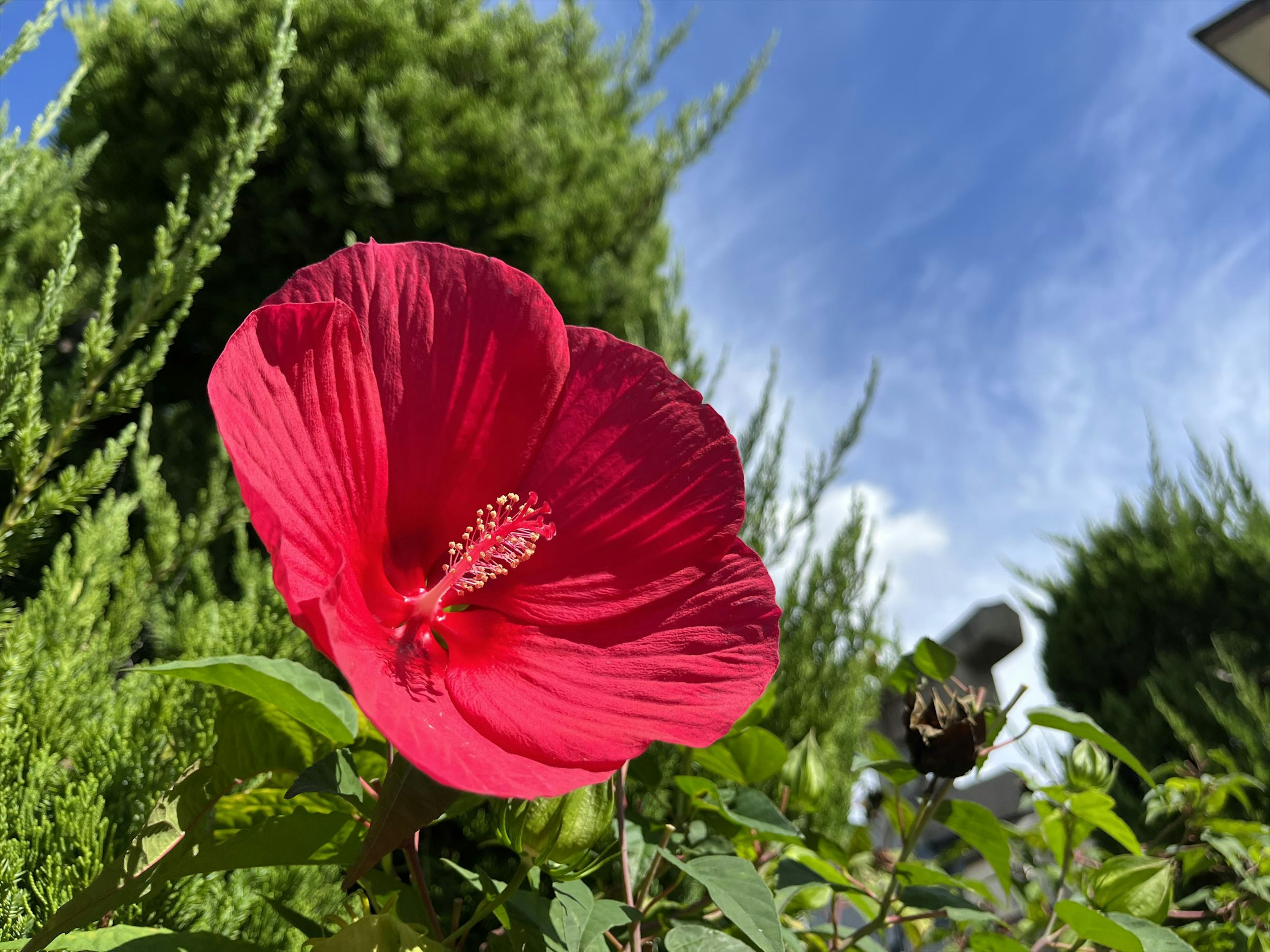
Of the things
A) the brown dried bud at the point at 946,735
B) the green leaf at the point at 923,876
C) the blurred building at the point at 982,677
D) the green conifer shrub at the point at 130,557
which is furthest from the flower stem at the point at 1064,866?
the blurred building at the point at 982,677

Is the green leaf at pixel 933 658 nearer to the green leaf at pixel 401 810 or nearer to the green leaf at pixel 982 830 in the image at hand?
the green leaf at pixel 982 830

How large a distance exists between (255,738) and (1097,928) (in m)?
0.54

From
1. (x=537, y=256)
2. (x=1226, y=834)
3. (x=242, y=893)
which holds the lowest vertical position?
(x=242, y=893)

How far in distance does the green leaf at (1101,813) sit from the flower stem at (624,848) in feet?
1.47

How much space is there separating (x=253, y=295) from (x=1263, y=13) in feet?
8.07

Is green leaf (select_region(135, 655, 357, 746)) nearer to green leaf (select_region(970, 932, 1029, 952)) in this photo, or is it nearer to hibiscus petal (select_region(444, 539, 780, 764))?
hibiscus petal (select_region(444, 539, 780, 764))

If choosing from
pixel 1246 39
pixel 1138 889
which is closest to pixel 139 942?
pixel 1138 889

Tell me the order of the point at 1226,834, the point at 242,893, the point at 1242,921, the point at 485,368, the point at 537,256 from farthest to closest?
the point at 537,256
the point at 1226,834
the point at 1242,921
the point at 242,893
the point at 485,368

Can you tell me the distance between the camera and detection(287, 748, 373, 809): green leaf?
1.28 ft

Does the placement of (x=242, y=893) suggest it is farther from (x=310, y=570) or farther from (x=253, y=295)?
(x=253, y=295)

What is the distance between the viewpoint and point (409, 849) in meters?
0.41

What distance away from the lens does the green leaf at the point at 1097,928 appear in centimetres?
53

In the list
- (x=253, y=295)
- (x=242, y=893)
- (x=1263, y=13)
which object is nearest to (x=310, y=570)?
(x=242, y=893)

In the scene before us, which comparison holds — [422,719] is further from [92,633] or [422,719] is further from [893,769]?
[92,633]
